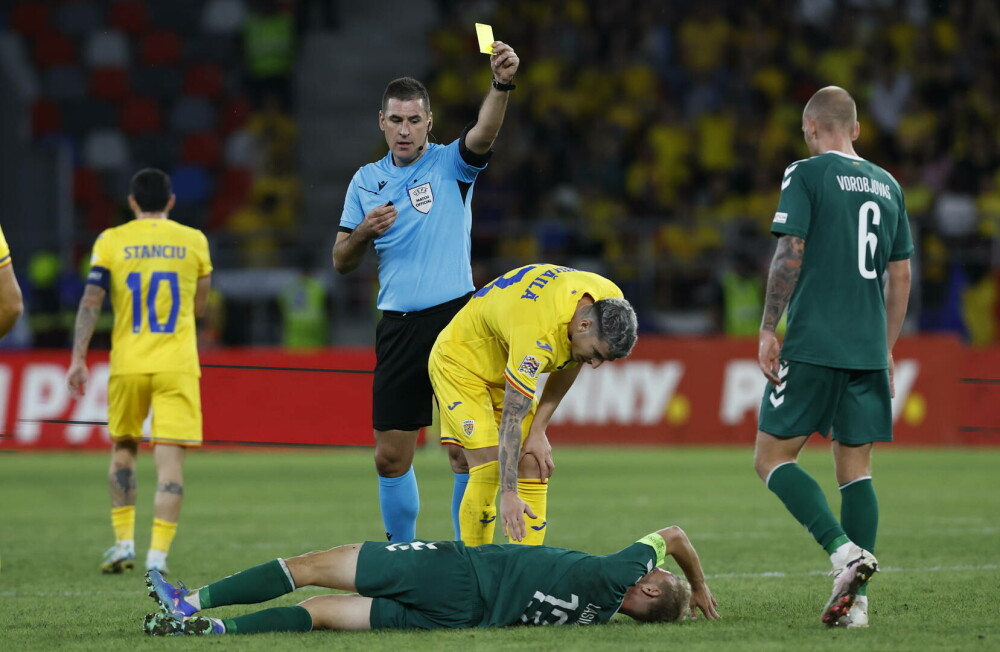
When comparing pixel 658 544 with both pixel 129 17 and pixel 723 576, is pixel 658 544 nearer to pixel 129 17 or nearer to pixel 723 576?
pixel 723 576

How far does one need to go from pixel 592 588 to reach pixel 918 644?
1.23 meters

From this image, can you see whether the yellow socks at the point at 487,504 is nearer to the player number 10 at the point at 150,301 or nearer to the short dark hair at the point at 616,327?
the short dark hair at the point at 616,327

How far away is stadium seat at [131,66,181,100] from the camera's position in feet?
81.1

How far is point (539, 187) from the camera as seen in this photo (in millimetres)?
19984

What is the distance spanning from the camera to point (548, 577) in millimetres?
5754

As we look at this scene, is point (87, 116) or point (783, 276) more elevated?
point (87, 116)

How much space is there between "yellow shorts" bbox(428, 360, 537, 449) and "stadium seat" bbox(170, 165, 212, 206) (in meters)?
17.5

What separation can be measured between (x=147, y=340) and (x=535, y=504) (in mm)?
2941

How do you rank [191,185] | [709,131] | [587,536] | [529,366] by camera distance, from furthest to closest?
[191,185] → [709,131] → [587,536] → [529,366]

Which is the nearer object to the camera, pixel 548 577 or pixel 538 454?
pixel 548 577

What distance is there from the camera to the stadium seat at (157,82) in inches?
973

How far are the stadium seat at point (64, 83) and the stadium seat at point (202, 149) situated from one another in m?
2.35

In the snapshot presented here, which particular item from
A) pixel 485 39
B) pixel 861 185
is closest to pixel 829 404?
pixel 861 185

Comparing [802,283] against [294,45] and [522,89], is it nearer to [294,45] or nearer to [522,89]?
[522,89]
